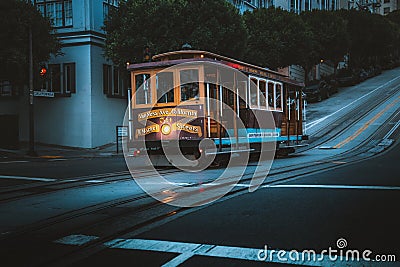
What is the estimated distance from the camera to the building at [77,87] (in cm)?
2658

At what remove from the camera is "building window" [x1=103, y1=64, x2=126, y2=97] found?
1084 inches

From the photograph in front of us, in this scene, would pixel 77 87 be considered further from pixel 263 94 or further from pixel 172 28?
pixel 263 94

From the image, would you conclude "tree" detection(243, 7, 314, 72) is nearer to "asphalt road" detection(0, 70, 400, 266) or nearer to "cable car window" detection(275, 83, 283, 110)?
"cable car window" detection(275, 83, 283, 110)

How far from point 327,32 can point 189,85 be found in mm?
36845

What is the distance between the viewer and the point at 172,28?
2395cm

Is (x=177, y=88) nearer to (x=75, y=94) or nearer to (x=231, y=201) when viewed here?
(x=231, y=201)

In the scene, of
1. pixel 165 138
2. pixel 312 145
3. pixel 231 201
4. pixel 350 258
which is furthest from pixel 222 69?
pixel 312 145

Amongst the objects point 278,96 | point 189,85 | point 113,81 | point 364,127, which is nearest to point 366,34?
point 364,127

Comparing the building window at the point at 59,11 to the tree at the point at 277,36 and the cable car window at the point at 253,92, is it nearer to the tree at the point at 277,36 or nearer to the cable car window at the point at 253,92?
the tree at the point at 277,36

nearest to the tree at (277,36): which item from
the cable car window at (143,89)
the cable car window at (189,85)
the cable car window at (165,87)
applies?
the cable car window at (143,89)

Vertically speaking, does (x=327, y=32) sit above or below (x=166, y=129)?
above

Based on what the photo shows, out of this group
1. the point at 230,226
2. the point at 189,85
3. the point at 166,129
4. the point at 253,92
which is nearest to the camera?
the point at 230,226

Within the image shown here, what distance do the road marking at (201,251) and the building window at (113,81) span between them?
2266cm

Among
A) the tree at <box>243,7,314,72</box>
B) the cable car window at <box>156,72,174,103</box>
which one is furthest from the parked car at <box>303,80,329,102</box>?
the cable car window at <box>156,72,174,103</box>
